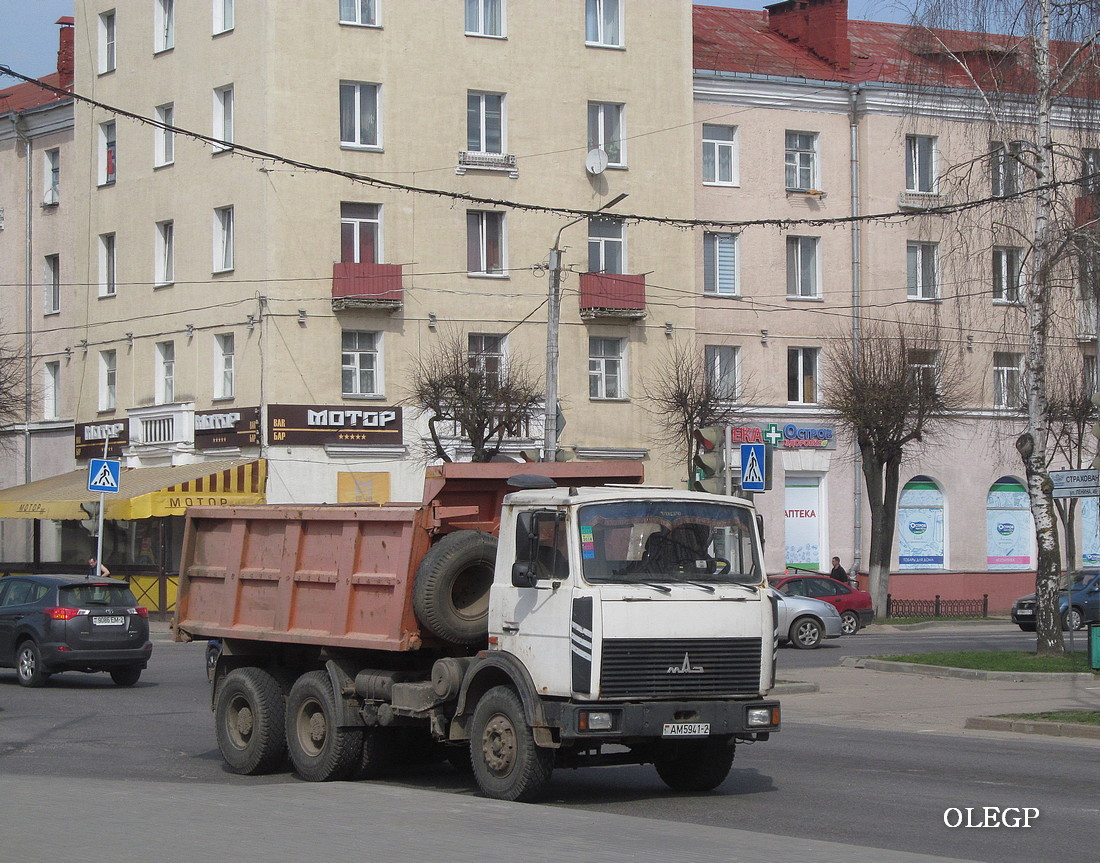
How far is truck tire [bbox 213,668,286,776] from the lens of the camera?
13.6 m

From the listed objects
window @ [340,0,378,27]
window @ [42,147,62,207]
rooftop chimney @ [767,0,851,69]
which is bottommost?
window @ [42,147,62,207]

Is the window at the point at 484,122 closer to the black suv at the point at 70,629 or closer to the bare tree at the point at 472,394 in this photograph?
the bare tree at the point at 472,394

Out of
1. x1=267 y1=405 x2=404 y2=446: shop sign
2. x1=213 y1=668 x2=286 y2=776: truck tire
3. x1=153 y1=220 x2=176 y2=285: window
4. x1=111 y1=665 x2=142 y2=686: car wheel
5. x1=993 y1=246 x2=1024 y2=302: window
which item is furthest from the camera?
x1=153 y1=220 x2=176 y2=285: window

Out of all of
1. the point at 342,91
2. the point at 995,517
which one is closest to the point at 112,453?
the point at 342,91

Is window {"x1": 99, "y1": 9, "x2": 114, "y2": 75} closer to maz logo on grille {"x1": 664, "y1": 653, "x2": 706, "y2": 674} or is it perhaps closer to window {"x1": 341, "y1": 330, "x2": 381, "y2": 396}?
window {"x1": 341, "y1": 330, "x2": 381, "y2": 396}

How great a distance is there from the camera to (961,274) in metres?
25.8

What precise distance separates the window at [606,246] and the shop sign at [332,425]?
7147 mm

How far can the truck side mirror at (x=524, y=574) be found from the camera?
1130 centimetres

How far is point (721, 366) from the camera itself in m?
44.8

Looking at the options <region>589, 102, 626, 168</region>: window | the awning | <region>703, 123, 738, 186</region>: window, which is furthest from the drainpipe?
the awning

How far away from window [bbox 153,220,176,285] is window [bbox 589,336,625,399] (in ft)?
38.8

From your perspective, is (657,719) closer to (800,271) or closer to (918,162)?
(800,271)

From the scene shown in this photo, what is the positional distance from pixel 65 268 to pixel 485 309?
1400 cm

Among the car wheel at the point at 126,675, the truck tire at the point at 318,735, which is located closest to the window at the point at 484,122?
the car wheel at the point at 126,675
